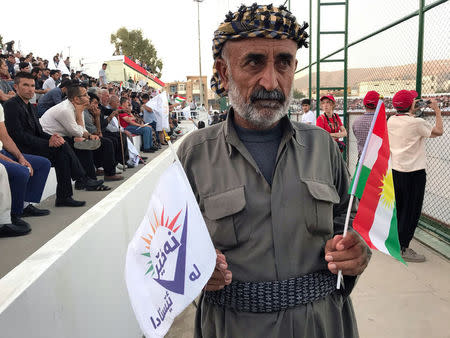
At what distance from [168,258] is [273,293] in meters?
0.43

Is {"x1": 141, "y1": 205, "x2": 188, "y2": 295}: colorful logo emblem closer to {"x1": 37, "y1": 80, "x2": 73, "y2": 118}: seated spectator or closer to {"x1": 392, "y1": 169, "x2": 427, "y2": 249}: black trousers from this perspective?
{"x1": 392, "y1": 169, "x2": 427, "y2": 249}: black trousers

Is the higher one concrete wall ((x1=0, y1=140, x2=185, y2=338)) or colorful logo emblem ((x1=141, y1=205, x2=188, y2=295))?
colorful logo emblem ((x1=141, y1=205, x2=188, y2=295))

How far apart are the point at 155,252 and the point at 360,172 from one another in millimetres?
744

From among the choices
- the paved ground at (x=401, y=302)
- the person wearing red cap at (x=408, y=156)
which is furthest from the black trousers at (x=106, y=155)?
the person wearing red cap at (x=408, y=156)

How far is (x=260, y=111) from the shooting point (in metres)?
1.43


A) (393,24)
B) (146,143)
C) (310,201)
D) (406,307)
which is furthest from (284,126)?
(146,143)

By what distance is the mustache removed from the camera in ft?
4.63

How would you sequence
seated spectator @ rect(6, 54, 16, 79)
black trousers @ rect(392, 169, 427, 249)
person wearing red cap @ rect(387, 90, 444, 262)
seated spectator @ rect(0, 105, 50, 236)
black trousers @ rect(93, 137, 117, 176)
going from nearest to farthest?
person wearing red cap @ rect(387, 90, 444, 262) < black trousers @ rect(392, 169, 427, 249) < seated spectator @ rect(0, 105, 50, 236) < black trousers @ rect(93, 137, 117, 176) < seated spectator @ rect(6, 54, 16, 79)

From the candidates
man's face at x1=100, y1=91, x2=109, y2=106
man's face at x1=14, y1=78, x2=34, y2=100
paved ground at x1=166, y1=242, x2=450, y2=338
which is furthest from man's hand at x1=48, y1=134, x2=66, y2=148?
man's face at x1=100, y1=91, x2=109, y2=106

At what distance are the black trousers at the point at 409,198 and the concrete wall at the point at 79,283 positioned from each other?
2.84m

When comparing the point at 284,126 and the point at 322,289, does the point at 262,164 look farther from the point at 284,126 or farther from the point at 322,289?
the point at 322,289

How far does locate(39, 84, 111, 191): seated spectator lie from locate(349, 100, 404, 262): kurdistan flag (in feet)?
18.4

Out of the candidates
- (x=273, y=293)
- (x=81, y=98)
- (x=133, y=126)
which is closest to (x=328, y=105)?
(x=81, y=98)

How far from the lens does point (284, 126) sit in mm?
1494
